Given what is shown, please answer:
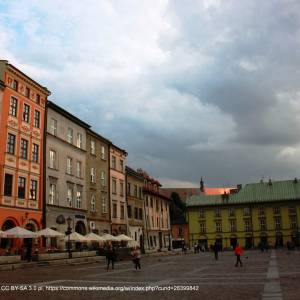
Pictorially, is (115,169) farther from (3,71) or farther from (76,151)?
(3,71)

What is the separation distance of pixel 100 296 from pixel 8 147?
1064 inches

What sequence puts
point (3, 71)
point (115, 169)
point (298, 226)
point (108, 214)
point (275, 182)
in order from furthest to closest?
point (275, 182) < point (298, 226) < point (115, 169) < point (108, 214) < point (3, 71)

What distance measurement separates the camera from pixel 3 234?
32.8 metres

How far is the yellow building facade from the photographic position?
321ft

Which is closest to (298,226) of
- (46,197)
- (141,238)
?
(141,238)

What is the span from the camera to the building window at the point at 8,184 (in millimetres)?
38000

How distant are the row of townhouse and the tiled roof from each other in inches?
1584

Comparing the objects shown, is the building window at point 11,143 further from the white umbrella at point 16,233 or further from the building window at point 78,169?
the building window at point 78,169

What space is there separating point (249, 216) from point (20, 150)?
72.0 m

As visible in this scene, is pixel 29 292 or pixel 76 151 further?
pixel 76 151

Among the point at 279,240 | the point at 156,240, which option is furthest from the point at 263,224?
the point at 156,240

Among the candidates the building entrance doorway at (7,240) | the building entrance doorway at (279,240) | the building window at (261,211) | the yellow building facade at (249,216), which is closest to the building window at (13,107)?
the building entrance doorway at (7,240)

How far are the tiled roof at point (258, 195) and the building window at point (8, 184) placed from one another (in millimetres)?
72045

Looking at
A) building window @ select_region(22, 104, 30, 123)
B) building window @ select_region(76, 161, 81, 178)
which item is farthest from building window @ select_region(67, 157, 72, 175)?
building window @ select_region(22, 104, 30, 123)
